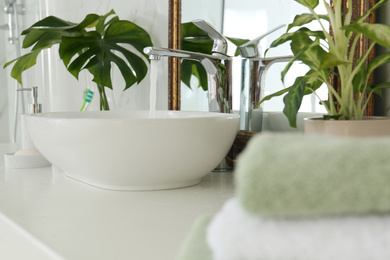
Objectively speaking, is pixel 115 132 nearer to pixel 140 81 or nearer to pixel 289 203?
pixel 289 203

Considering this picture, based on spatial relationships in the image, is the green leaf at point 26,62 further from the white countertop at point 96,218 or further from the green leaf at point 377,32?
the green leaf at point 377,32

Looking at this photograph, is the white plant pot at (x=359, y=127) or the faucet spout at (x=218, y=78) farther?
the faucet spout at (x=218, y=78)

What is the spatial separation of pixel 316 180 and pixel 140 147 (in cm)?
49

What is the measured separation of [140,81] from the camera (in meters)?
1.38

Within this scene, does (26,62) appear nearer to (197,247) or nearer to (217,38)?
(217,38)

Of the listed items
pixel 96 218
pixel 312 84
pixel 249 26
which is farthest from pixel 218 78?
pixel 96 218

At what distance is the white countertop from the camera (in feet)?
1.63

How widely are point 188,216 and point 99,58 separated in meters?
0.80

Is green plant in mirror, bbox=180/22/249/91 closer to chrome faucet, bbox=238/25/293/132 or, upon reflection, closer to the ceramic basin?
chrome faucet, bbox=238/25/293/132

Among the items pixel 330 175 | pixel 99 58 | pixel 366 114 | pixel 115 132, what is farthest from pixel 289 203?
pixel 99 58

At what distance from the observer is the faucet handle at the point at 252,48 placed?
0.97 m

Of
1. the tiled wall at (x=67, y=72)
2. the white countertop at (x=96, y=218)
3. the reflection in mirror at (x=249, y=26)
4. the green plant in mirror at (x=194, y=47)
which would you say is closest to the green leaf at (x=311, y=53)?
the reflection in mirror at (x=249, y=26)

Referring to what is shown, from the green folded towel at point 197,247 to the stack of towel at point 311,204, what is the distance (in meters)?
0.06

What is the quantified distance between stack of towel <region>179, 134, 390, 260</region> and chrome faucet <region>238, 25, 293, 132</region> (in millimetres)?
677
